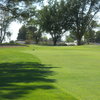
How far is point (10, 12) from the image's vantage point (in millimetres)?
27109

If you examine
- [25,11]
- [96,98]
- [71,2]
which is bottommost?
[96,98]

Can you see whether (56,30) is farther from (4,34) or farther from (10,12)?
(10,12)

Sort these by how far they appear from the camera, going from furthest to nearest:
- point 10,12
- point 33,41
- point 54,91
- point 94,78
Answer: point 33,41 < point 10,12 < point 94,78 < point 54,91

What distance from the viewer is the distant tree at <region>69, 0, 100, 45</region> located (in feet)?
252

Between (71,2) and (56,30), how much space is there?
386 inches

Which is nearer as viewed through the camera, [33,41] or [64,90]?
[64,90]

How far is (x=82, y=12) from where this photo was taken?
78.1 metres

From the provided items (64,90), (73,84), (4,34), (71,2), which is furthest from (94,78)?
(4,34)

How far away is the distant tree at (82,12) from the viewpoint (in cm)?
7681

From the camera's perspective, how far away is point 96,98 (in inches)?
276

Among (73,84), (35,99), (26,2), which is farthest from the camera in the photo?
(26,2)

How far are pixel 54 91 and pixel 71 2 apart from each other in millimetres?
71286

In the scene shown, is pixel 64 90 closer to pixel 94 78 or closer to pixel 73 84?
pixel 73 84

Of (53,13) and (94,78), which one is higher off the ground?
(53,13)
